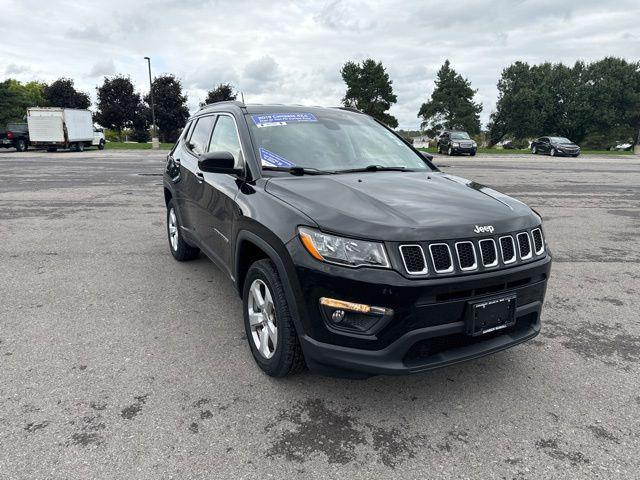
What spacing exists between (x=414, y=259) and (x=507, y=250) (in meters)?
0.62

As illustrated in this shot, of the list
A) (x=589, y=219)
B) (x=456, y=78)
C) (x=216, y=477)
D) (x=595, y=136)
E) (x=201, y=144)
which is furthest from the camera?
(x=456, y=78)

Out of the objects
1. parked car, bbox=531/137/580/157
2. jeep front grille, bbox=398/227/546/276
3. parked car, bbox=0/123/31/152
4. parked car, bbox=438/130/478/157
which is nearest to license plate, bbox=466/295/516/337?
jeep front grille, bbox=398/227/546/276

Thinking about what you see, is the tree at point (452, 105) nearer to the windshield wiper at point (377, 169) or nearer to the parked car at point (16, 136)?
the parked car at point (16, 136)

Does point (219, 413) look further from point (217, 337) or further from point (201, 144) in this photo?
point (201, 144)

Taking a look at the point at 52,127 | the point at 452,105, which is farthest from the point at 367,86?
the point at 52,127

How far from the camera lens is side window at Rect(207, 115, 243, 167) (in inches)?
143

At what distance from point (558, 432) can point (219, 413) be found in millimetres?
1864

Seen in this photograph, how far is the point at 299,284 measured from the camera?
2529mm

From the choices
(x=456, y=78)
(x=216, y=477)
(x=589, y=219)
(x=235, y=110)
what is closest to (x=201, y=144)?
(x=235, y=110)

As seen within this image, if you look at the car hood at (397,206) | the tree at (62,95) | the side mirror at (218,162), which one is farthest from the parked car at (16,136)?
the car hood at (397,206)

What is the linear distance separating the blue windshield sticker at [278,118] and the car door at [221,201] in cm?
20

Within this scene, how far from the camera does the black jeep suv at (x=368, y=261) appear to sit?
7.79ft

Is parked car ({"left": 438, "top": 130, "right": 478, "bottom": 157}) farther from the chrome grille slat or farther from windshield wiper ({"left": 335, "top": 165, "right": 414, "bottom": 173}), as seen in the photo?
the chrome grille slat

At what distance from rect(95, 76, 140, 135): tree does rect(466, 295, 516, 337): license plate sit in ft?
172
